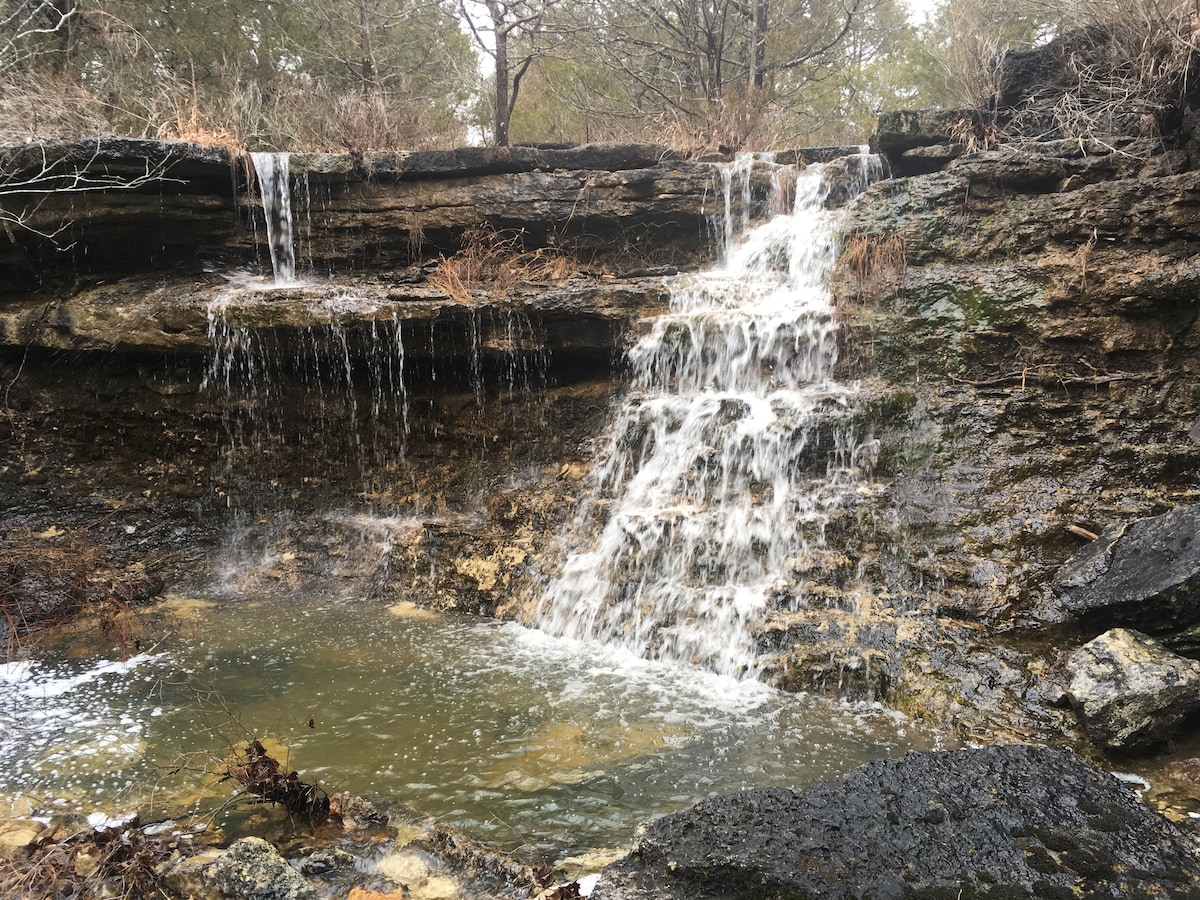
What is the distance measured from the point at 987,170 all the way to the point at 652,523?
4559 mm

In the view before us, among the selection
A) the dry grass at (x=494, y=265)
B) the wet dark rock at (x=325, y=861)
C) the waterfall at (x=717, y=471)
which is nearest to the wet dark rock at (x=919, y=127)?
the waterfall at (x=717, y=471)

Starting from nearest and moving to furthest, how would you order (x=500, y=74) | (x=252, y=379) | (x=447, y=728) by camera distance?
(x=447, y=728)
(x=252, y=379)
(x=500, y=74)

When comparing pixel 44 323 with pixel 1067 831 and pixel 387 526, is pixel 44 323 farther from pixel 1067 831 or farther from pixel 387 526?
pixel 1067 831

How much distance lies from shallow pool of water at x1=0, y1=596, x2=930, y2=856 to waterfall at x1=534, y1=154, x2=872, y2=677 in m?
0.40

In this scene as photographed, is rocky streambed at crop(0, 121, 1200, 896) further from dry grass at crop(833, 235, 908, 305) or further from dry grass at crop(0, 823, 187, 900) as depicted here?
dry grass at crop(0, 823, 187, 900)

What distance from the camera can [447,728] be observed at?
3967 millimetres

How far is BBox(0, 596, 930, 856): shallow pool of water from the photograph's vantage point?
11.0 ft

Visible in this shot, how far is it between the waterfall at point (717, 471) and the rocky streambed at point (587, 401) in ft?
0.82

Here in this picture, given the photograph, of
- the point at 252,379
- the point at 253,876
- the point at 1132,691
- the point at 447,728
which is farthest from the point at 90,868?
the point at 252,379

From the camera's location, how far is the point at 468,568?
244 inches

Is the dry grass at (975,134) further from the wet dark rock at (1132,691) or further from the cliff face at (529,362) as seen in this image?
the wet dark rock at (1132,691)

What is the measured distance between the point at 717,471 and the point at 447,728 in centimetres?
294

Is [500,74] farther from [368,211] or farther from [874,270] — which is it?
[874,270]

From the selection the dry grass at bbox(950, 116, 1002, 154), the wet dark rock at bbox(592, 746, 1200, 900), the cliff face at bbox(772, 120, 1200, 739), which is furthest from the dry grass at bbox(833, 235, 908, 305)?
the wet dark rock at bbox(592, 746, 1200, 900)
